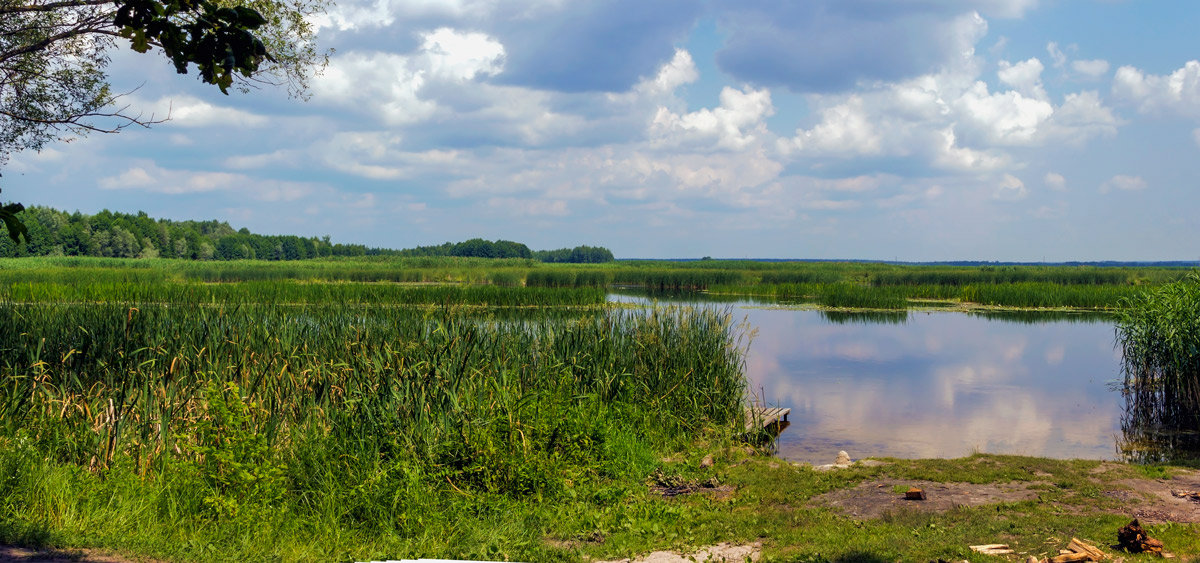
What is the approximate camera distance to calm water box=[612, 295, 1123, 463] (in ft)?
41.8

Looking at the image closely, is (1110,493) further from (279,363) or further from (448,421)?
(279,363)

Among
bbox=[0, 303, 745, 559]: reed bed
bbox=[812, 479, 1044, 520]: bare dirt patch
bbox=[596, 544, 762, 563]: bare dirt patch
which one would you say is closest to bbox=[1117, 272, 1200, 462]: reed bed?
bbox=[812, 479, 1044, 520]: bare dirt patch

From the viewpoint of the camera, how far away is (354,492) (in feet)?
21.7

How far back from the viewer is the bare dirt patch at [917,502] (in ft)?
24.0

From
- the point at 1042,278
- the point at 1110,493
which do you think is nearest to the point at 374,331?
the point at 1110,493

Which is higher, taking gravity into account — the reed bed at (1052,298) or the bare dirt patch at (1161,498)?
the reed bed at (1052,298)

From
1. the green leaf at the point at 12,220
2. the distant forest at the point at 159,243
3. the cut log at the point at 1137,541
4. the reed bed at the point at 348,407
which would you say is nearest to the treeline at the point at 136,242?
the distant forest at the point at 159,243

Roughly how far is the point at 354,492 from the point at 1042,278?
5761 centimetres

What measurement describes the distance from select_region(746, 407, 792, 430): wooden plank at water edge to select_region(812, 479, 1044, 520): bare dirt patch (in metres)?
3.26

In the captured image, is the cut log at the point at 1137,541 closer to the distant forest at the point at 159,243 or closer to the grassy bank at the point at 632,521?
the grassy bank at the point at 632,521

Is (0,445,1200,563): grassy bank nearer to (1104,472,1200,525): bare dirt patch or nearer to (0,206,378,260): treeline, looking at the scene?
(1104,472,1200,525): bare dirt patch

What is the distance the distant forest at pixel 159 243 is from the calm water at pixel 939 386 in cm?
6447

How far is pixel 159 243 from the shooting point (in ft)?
315

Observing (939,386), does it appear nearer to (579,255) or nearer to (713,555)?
(713,555)
